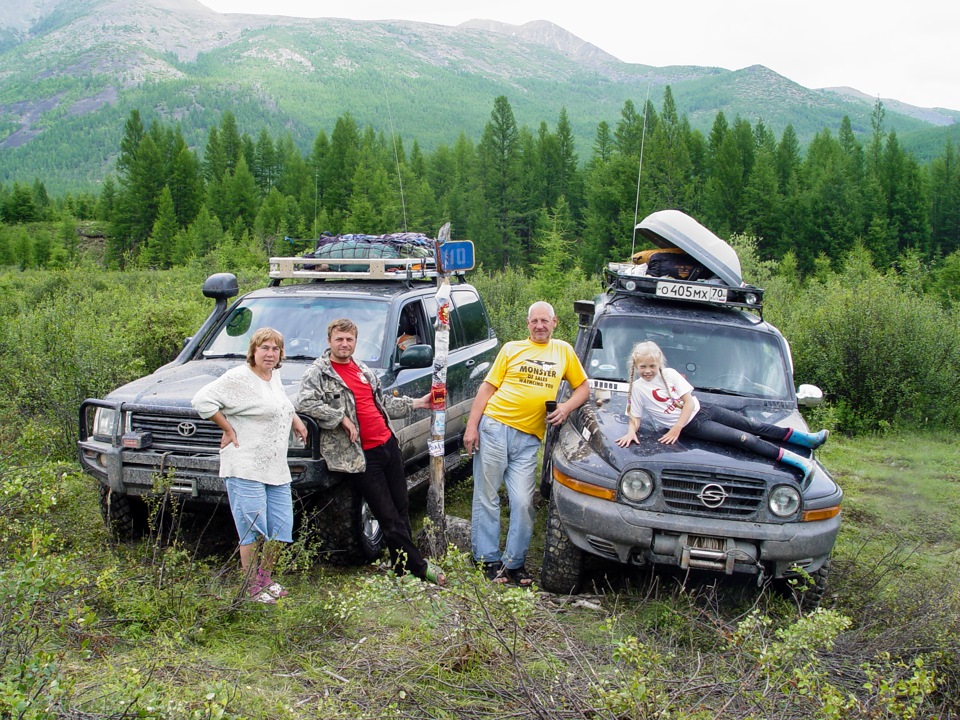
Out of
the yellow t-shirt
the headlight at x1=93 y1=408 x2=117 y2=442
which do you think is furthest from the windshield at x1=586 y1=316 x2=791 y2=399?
the headlight at x1=93 y1=408 x2=117 y2=442

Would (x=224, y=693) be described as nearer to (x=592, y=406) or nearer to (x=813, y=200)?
(x=592, y=406)

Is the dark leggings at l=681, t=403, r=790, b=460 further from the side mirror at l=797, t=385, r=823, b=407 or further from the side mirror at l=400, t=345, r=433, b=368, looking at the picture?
the side mirror at l=400, t=345, r=433, b=368

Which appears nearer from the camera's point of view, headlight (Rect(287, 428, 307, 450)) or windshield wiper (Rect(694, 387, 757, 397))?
headlight (Rect(287, 428, 307, 450))

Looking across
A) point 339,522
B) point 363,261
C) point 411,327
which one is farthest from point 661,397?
point 363,261

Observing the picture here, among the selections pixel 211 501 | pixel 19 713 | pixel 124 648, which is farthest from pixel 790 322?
pixel 19 713

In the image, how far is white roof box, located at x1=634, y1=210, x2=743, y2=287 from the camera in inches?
280

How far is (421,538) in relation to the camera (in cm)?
645

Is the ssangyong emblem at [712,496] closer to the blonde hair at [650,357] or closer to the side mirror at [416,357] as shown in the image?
the blonde hair at [650,357]

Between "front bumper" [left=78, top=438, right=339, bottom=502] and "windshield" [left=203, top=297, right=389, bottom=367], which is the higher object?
"windshield" [left=203, top=297, right=389, bottom=367]

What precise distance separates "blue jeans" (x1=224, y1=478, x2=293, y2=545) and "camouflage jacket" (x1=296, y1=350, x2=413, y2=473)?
1.26ft

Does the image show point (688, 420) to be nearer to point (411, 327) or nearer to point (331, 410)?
point (331, 410)

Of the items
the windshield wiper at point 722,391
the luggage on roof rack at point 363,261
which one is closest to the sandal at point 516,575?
the windshield wiper at point 722,391

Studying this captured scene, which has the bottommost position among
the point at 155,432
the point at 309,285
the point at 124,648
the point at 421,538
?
the point at 421,538

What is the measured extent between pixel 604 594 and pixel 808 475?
1.49m
